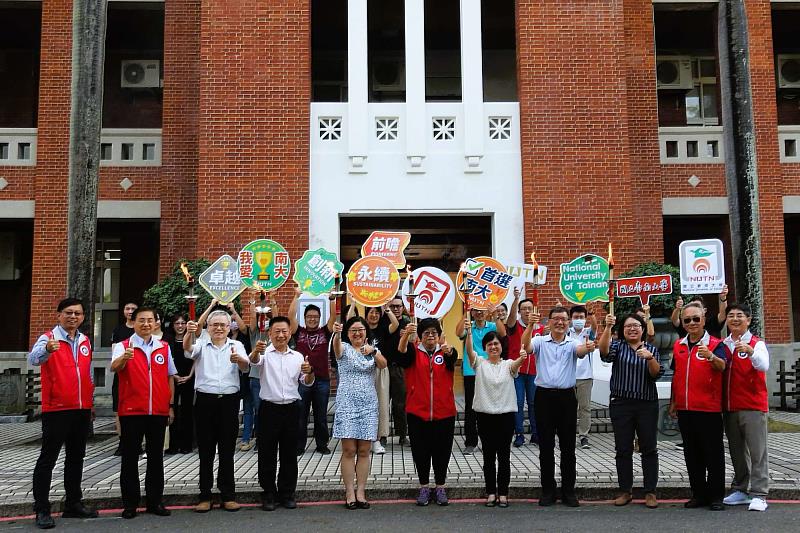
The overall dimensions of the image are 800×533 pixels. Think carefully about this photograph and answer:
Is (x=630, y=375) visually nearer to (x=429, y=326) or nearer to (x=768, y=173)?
(x=429, y=326)

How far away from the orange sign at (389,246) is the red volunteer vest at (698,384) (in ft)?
10.6

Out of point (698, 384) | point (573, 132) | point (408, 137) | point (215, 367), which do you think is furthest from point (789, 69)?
point (215, 367)

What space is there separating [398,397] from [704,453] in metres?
3.86

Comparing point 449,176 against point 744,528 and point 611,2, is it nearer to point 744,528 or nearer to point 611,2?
point 611,2

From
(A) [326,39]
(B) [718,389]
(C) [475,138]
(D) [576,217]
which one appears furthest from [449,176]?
(B) [718,389]

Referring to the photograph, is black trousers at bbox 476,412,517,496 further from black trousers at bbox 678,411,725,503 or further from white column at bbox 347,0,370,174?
white column at bbox 347,0,370,174

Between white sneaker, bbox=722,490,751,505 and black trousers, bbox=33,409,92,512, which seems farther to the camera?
white sneaker, bbox=722,490,751,505

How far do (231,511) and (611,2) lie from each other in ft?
36.0

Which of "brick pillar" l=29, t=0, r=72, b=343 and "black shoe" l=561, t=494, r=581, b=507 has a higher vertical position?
"brick pillar" l=29, t=0, r=72, b=343

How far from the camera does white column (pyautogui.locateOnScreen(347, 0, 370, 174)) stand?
1233cm

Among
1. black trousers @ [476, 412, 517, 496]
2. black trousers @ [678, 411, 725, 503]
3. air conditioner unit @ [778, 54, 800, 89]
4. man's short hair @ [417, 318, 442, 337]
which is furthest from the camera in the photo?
air conditioner unit @ [778, 54, 800, 89]

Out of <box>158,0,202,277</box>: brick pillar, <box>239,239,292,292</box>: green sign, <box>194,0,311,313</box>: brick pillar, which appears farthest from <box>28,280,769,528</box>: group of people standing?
<box>158,0,202,277</box>: brick pillar

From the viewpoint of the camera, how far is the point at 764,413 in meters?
6.62

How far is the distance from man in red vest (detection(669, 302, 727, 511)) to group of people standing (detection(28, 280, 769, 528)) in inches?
0.5
